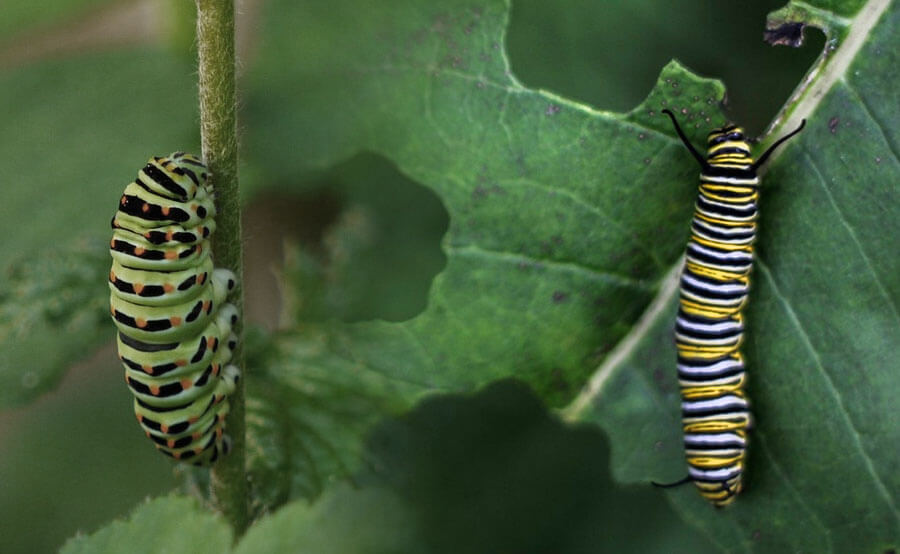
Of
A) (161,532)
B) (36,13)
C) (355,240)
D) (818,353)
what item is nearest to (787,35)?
(818,353)

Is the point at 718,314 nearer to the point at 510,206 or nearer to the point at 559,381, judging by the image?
the point at 559,381

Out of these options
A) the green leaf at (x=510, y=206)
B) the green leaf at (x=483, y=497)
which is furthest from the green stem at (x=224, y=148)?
the green leaf at (x=510, y=206)

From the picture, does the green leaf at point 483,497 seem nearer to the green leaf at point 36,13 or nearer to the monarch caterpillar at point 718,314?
the monarch caterpillar at point 718,314

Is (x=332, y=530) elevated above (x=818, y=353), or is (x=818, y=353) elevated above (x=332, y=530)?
(x=818, y=353)

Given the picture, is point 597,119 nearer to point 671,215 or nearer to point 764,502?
point 671,215

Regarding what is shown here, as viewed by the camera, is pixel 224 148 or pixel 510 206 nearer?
pixel 224 148
